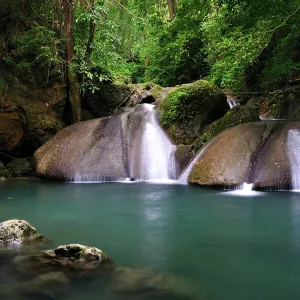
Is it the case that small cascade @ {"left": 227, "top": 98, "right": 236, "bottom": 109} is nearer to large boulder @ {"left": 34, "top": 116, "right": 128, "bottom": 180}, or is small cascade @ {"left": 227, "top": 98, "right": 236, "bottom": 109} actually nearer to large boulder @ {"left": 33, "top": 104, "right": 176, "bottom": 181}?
large boulder @ {"left": 33, "top": 104, "right": 176, "bottom": 181}

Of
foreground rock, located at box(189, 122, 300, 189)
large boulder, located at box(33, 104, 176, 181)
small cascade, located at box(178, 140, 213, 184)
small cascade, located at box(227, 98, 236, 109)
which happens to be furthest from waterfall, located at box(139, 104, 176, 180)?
small cascade, located at box(227, 98, 236, 109)

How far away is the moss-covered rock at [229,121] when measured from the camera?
1108 cm

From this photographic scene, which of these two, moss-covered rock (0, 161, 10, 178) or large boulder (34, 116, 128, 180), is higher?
large boulder (34, 116, 128, 180)

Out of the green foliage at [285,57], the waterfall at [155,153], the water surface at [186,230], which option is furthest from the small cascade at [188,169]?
the green foliage at [285,57]

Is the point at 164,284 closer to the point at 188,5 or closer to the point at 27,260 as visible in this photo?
the point at 27,260

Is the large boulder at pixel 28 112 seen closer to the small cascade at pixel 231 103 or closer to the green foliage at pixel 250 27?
the green foliage at pixel 250 27

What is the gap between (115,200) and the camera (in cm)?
805

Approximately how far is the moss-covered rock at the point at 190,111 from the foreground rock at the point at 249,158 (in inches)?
76.9

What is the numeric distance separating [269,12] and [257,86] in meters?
7.09

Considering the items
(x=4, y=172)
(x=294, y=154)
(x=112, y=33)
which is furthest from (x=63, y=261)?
(x=112, y=33)

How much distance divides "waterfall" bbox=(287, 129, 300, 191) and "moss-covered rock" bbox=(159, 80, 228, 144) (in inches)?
131

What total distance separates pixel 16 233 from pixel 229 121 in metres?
7.78

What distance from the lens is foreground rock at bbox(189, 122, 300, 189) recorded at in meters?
8.47

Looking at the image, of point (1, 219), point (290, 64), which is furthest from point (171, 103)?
point (1, 219)
